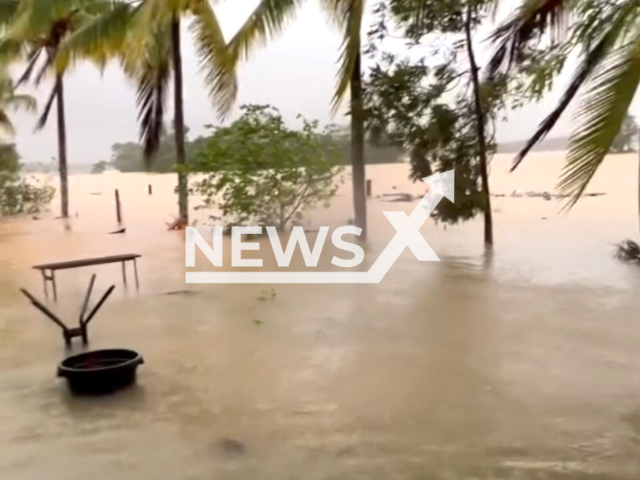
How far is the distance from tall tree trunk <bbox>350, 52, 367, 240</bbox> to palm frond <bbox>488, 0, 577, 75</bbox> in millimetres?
2938

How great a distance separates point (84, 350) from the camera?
4375mm

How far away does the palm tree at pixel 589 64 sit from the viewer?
307 cm

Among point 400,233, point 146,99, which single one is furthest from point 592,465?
point 146,99

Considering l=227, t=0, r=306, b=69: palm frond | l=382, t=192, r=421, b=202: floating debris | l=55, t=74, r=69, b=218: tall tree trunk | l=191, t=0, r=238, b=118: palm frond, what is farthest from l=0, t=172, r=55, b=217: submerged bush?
l=227, t=0, r=306, b=69: palm frond

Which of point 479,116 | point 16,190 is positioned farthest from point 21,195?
point 479,116

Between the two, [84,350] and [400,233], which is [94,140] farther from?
[84,350]

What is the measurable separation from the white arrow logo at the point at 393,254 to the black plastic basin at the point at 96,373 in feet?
9.10

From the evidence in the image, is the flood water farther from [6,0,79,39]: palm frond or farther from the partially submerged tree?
[6,0,79,39]: palm frond

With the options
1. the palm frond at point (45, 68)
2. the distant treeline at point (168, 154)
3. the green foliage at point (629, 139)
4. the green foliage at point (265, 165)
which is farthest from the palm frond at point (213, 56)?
the green foliage at point (629, 139)

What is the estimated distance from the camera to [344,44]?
5.36m

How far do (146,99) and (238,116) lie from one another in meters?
1.17

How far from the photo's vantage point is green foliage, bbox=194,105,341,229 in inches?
344

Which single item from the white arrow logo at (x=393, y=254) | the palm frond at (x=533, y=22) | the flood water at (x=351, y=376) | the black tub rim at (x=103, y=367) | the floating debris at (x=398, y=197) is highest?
the palm frond at (x=533, y=22)

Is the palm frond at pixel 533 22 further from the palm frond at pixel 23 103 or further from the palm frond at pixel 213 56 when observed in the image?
the palm frond at pixel 23 103
